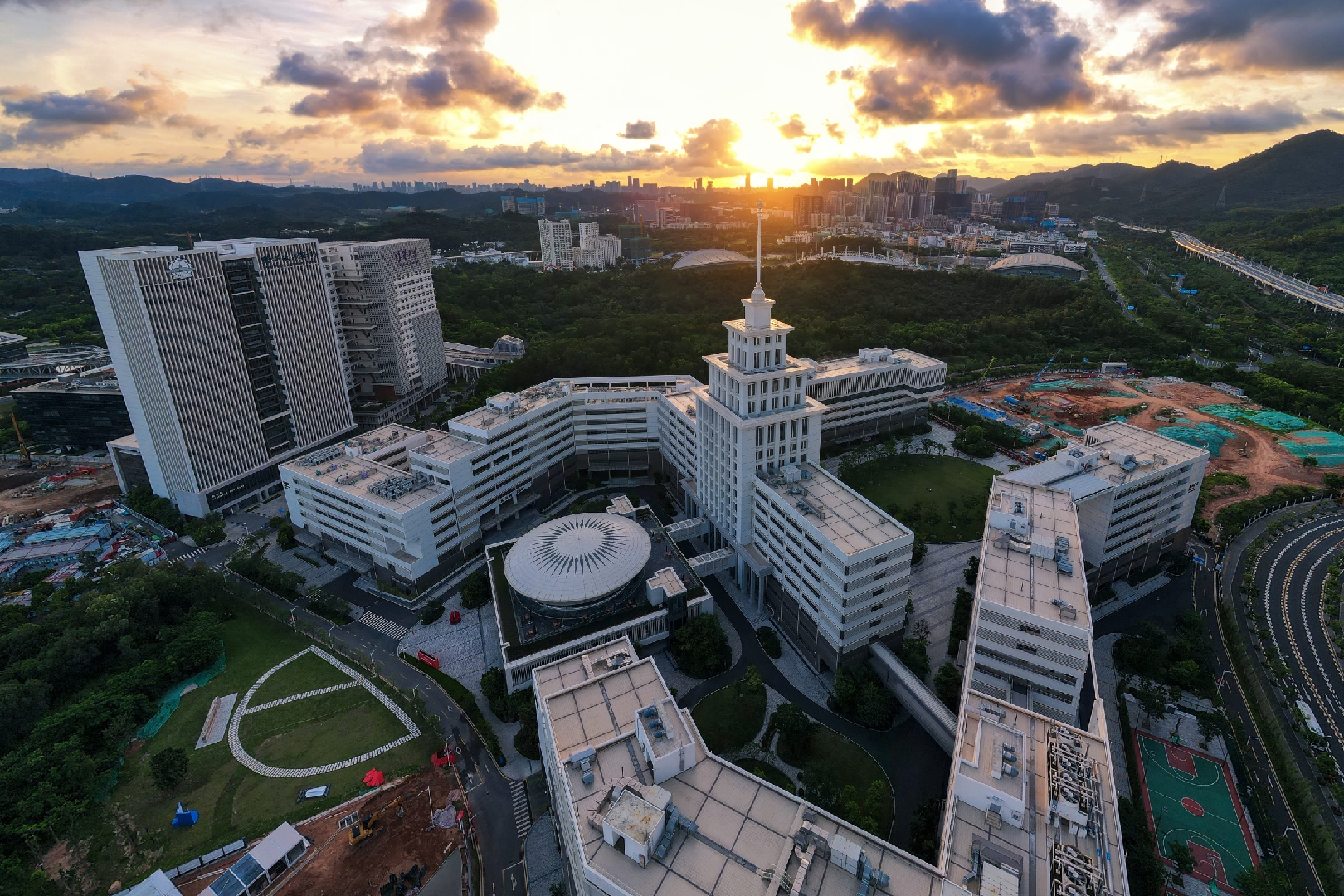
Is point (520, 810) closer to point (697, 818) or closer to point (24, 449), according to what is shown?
point (697, 818)

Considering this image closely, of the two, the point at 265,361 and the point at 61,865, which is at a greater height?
the point at 265,361

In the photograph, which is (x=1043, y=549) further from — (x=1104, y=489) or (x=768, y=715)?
(x=768, y=715)

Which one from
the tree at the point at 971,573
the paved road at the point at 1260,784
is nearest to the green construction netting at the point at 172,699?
the tree at the point at 971,573

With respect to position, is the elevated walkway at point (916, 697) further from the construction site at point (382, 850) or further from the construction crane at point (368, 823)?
the construction crane at point (368, 823)

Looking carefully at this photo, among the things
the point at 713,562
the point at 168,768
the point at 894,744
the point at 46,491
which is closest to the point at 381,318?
the point at 46,491

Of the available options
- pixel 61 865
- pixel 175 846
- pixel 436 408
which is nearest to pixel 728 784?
pixel 175 846
